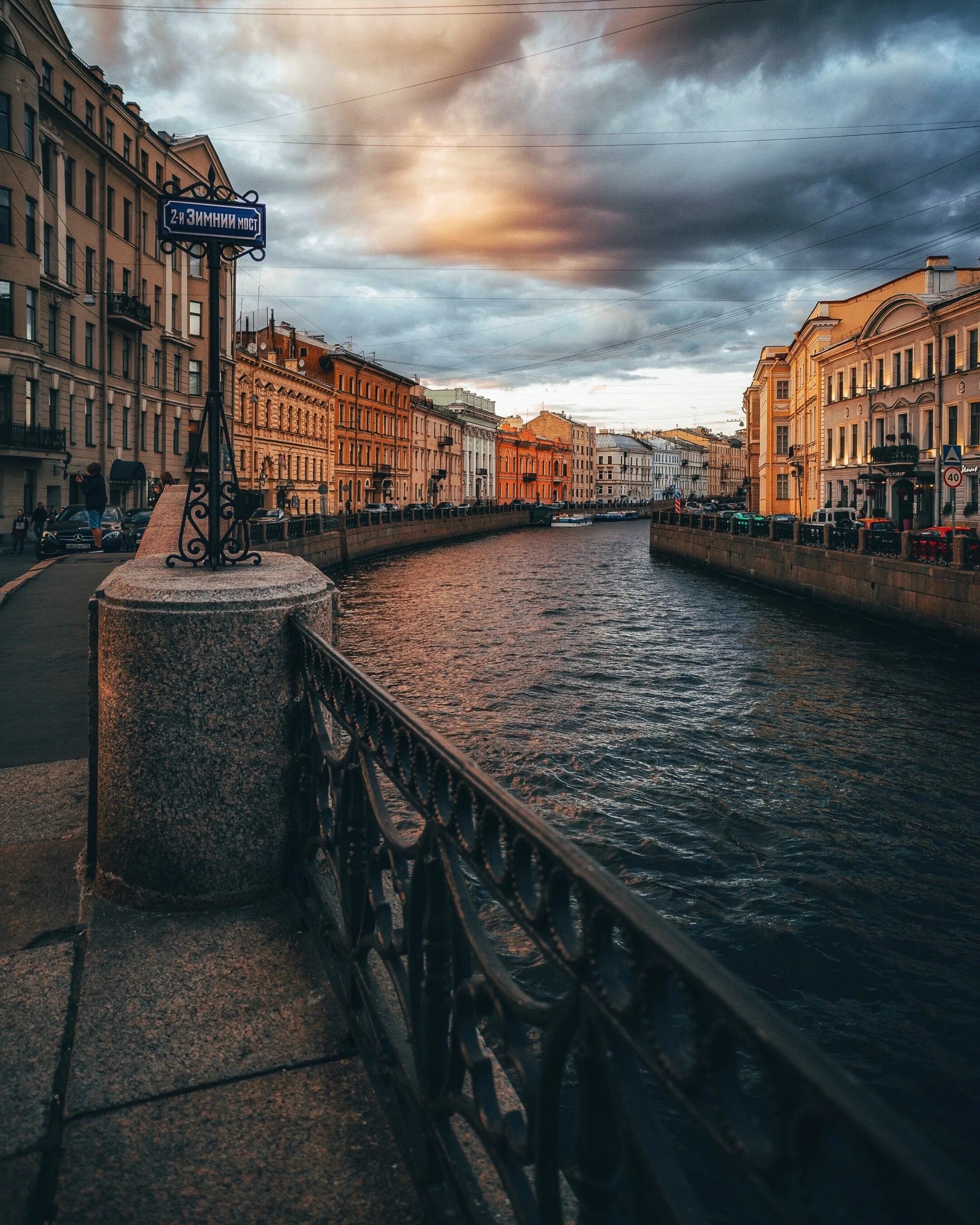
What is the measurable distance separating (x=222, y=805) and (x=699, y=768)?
7.35 meters

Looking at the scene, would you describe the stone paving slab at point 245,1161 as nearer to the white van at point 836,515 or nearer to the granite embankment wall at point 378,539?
the granite embankment wall at point 378,539

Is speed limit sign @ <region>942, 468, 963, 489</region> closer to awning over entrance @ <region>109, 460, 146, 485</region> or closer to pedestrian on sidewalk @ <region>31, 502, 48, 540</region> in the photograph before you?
awning over entrance @ <region>109, 460, 146, 485</region>

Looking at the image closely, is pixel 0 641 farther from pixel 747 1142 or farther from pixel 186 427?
pixel 186 427

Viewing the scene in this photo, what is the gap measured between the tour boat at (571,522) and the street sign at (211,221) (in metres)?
77.6

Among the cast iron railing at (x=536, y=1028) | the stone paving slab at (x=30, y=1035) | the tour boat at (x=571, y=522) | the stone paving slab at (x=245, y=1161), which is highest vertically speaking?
the tour boat at (x=571, y=522)

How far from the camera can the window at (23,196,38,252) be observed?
90.7 feet

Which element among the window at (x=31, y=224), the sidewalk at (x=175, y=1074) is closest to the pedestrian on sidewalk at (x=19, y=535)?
the window at (x=31, y=224)

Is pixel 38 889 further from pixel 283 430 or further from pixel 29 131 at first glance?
pixel 283 430

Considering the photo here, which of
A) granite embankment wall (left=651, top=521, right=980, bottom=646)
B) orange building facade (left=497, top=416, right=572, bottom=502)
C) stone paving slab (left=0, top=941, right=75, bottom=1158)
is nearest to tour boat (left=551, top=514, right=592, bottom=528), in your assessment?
orange building facade (left=497, top=416, right=572, bottom=502)

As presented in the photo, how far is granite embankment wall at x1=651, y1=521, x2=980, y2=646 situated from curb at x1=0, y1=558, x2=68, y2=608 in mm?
14624

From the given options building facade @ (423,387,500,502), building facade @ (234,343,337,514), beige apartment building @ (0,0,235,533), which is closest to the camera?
beige apartment building @ (0,0,235,533)

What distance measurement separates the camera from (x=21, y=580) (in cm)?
1351

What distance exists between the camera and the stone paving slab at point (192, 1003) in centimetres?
207

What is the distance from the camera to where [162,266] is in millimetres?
38906
